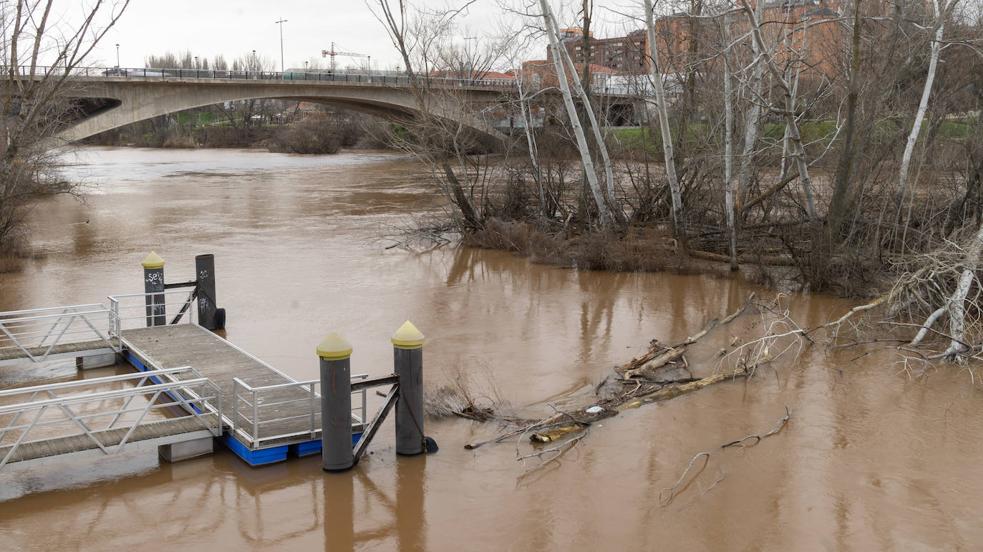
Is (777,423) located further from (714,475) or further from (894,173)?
(894,173)

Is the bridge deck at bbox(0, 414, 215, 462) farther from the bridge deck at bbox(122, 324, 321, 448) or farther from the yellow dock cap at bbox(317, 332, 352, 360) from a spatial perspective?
the yellow dock cap at bbox(317, 332, 352, 360)

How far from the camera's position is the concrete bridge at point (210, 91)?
153ft

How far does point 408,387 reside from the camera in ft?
31.0

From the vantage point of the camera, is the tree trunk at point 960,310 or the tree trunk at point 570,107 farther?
the tree trunk at point 570,107

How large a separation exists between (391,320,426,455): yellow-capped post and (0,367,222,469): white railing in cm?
189

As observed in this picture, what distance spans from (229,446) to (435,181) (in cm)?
1679

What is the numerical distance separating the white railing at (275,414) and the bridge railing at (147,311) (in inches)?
153

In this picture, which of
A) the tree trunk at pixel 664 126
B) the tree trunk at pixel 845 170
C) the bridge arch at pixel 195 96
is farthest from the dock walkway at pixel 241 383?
the bridge arch at pixel 195 96

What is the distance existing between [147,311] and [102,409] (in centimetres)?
448

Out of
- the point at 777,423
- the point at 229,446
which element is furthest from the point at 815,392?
the point at 229,446

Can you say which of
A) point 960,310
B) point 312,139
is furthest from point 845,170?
point 312,139

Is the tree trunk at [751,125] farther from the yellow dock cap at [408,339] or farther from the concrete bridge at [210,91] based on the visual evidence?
the concrete bridge at [210,91]

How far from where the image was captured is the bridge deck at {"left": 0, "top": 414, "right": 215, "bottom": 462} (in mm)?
8844

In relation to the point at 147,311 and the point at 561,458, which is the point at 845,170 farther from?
the point at 147,311
